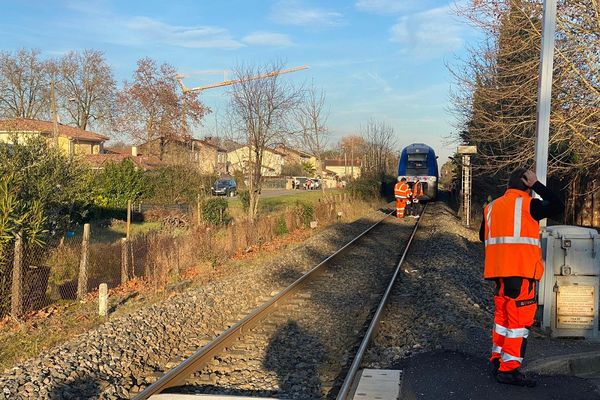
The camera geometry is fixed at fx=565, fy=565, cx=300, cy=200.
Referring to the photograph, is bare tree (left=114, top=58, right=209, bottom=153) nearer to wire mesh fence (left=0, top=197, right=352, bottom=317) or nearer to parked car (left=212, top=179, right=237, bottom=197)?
parked car (left=212, top=179, right=237, bottom=197)

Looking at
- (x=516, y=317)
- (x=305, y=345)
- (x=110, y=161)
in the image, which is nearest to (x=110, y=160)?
(x=110, y=161)

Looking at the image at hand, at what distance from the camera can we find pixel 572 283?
6.53 metres

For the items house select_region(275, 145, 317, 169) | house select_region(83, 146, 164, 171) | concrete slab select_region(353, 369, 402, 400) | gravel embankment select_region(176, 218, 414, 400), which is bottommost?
gravel embankment select_region(176, 218, 414, 400)

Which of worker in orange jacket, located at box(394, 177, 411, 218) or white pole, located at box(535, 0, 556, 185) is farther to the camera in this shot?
worker in orange jacket, located at box(394, 177, 411, 218)

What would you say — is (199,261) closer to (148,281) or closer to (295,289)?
A: (148,281)

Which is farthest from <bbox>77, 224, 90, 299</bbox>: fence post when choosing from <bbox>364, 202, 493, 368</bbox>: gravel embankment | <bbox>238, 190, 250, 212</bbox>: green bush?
<bbox>238, 190, 250, 212</bbox>: green bush

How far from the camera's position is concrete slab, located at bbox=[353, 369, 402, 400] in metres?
5.16

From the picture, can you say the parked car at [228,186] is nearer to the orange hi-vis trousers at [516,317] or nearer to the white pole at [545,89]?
the white pole at [545,89]

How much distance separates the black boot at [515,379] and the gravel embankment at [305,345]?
1.62m

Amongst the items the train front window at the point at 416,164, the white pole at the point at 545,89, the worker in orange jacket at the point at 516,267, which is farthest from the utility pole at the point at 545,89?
the train front window at the point at 416,164

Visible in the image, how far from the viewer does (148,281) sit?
11461 millimetres

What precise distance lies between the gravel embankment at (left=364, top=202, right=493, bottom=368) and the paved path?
46cm

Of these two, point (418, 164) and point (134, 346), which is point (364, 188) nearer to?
point (418, 164)

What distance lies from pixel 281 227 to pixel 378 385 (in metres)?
15.3
